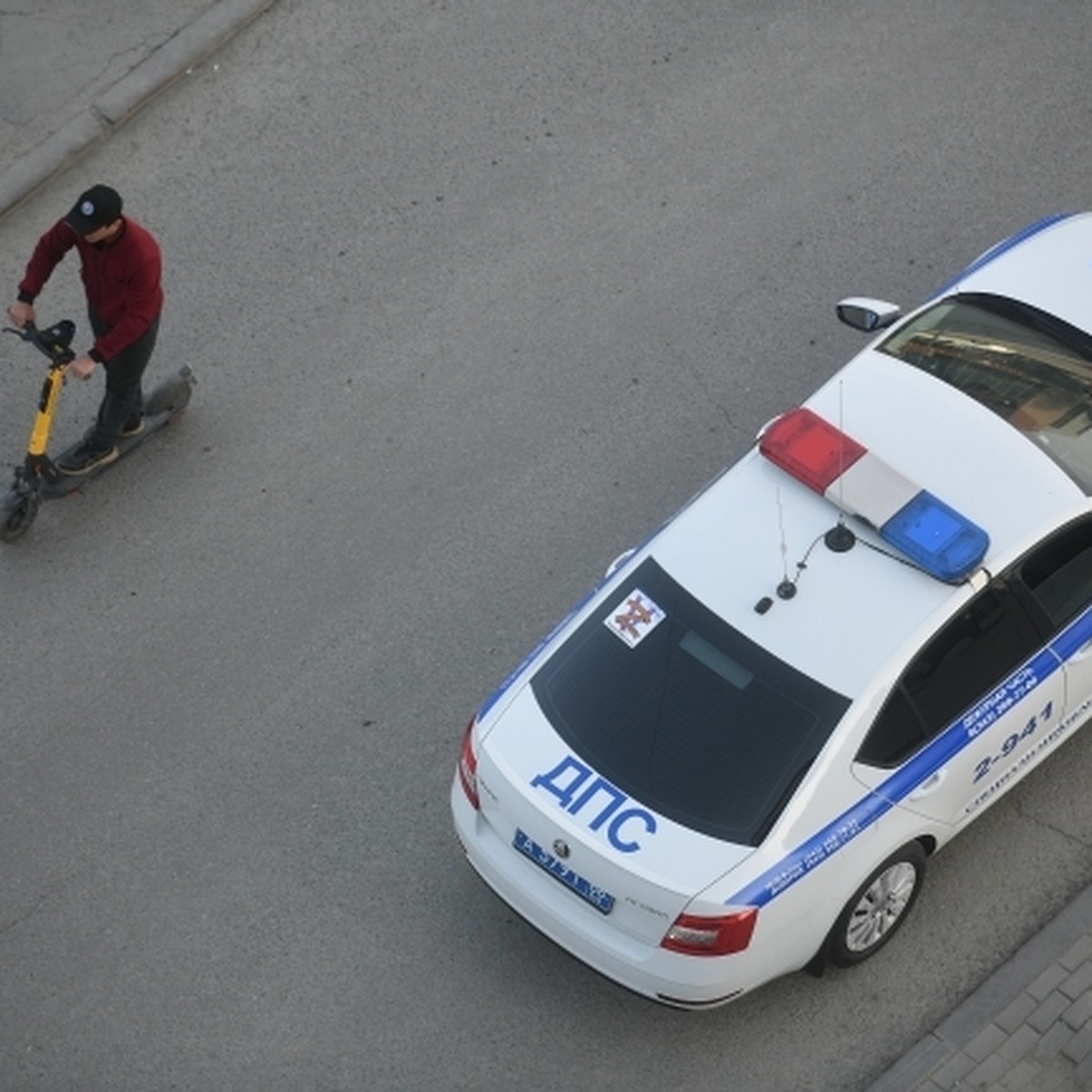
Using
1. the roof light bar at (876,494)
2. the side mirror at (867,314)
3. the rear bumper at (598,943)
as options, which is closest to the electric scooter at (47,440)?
the rear bumper at (598,943)

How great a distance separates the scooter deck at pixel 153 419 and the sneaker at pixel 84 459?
16 mm

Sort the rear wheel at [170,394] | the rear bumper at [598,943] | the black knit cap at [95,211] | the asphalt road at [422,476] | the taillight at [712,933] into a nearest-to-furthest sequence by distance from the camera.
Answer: the taillight at [712,933] < the rear bumper at [598,943] < the asphalt road at [422,476] < the black knit cap at [95,211] < the rear wheel at [170,394]

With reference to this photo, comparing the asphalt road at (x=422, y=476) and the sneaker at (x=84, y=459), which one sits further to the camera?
the sneaker at (x=84, y=459)

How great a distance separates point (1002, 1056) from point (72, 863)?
391 centimetres

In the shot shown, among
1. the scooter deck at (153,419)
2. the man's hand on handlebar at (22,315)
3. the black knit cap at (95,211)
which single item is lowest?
the scooter deck at (153,419)

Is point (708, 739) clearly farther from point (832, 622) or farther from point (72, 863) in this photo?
point (72, 863)

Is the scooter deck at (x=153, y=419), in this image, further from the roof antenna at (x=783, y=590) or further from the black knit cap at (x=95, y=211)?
the roof antenna at (x=783, y=590)

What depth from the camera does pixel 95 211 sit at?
806 cm

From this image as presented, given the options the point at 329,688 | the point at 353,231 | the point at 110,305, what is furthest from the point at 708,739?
the point at 353,231

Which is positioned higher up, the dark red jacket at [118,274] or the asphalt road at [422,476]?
the dark red jacket at [118,274]

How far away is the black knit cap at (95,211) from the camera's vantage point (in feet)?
26.4

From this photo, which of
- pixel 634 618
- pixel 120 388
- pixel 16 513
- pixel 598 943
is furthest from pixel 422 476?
pixel 598 943

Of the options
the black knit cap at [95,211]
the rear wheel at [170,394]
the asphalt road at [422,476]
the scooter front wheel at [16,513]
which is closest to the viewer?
the asphalt road at [422,476]

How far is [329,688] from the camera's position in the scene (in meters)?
8.18
